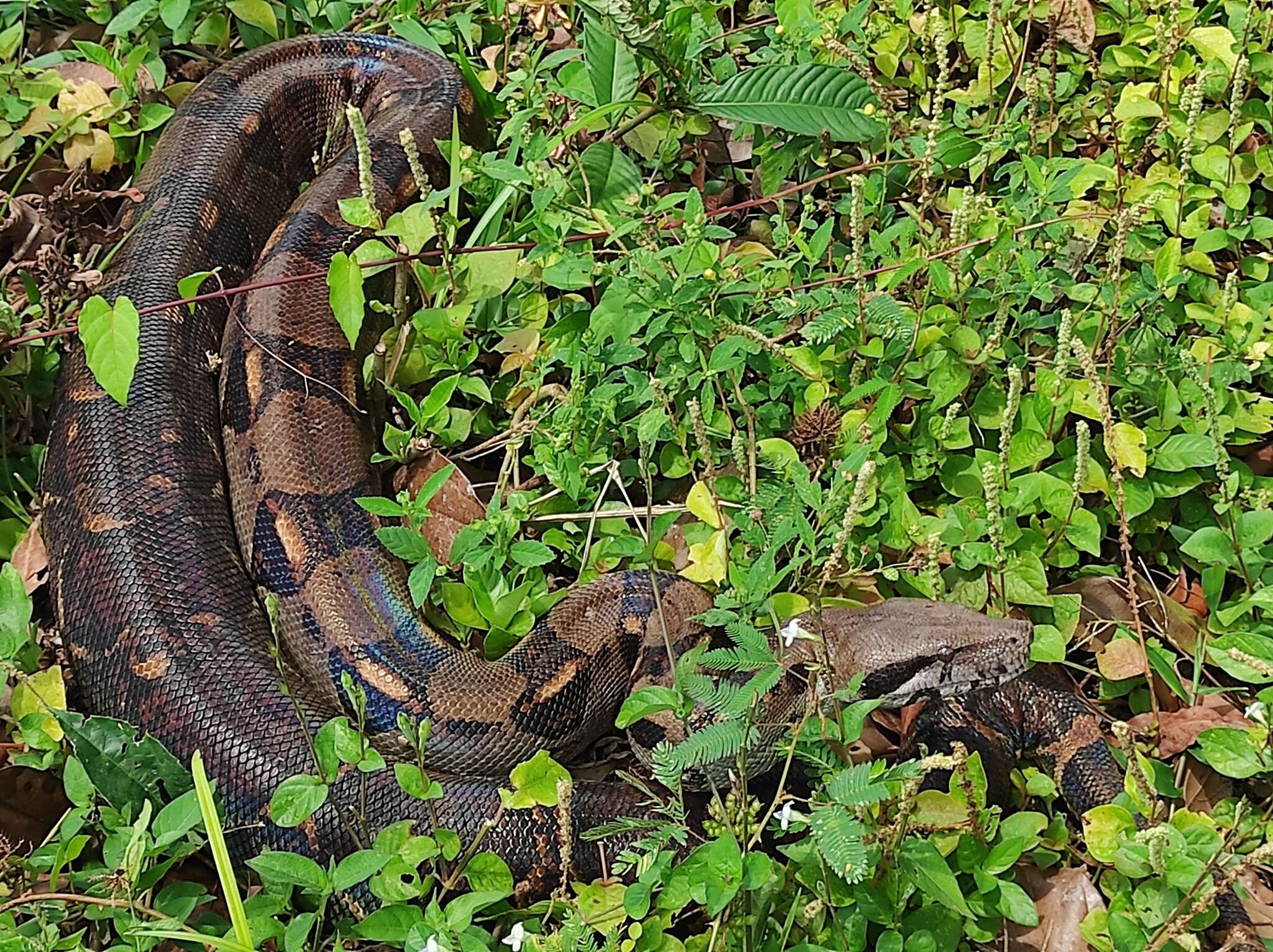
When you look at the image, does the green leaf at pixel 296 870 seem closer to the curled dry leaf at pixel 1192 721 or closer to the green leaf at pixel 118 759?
the green leaf at pixel 118 759

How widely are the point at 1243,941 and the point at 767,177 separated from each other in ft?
10.8

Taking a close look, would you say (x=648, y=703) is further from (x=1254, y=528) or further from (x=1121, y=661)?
(x=1254, y=528)

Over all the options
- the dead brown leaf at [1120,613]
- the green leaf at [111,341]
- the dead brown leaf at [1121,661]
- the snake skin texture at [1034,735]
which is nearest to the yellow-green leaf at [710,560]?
the snake skin texture at [1034,735]

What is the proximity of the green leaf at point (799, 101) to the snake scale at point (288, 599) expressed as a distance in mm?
1522

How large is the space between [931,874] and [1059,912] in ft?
2.17

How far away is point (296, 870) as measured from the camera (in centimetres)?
276

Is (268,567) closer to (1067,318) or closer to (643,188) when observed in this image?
(643,188)

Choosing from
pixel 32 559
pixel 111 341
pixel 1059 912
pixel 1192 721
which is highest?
pixel 111 341

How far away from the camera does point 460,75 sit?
5574 mm

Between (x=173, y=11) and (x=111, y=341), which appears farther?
(x=173, y=11)

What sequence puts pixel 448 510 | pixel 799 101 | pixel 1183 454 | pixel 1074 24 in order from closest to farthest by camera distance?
1. pixel 1183 454
2. pixel 448 510
3. pixel 799 101
4. pixel 1074 24

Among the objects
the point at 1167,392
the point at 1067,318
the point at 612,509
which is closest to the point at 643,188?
the point at 612,509

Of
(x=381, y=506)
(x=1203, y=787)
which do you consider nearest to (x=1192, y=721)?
(x=1203, y=787)

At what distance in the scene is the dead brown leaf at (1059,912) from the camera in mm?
3309
